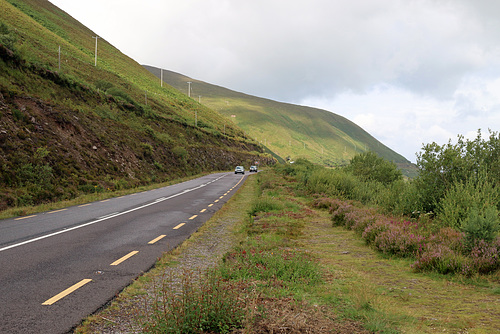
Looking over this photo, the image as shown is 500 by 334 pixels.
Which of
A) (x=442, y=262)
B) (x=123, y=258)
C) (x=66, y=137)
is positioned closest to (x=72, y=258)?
(x=123, y=258)

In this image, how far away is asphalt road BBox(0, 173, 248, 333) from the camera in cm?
437

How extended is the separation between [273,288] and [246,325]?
1.74m

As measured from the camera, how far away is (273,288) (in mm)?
5008

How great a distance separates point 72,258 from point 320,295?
17.3 feet

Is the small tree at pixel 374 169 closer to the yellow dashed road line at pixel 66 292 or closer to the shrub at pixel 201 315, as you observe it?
the yellow dashed road line at pixel 66 292

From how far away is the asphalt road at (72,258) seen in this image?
14.3 ft

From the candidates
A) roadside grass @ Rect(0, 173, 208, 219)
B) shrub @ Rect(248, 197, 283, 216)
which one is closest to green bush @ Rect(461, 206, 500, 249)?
shrub @ Rect(248, 197, 283, 216)

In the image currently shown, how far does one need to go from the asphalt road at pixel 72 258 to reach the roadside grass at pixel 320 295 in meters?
0.47

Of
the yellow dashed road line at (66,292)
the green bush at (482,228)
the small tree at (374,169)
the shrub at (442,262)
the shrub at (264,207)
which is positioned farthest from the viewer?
the small tree at (374,169)

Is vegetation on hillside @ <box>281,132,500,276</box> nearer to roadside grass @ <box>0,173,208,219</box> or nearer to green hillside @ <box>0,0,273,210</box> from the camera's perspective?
roadside grass @ <box>0,173,208,219</box>

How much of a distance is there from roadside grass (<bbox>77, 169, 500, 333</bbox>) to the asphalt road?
0.47 meters

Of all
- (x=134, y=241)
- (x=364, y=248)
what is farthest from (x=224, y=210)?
(x=364, y=248)

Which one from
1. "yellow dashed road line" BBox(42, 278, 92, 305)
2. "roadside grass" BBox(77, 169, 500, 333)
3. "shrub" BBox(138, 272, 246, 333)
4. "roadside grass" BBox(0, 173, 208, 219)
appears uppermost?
"shrub" BBox(138, 272, 246, 333)

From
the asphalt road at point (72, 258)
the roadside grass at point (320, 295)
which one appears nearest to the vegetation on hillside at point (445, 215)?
the roadside grass at point (320, 295)
